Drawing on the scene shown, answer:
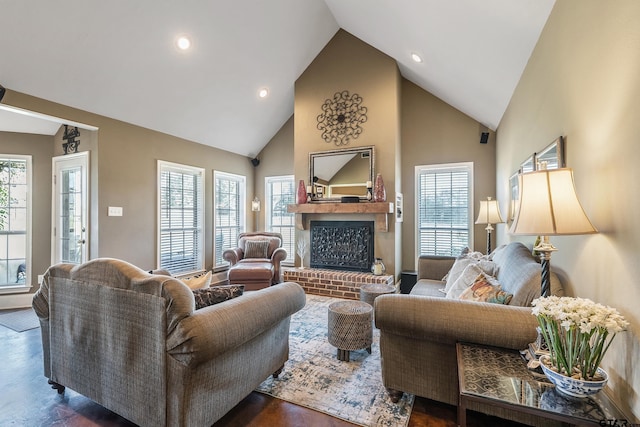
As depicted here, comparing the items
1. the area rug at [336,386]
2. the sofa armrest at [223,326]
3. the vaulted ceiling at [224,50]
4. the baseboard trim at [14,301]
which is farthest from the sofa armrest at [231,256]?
the sofa armrest at [223,326]

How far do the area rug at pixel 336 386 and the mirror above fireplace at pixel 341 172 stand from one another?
8.02 feet

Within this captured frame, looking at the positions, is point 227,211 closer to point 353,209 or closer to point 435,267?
point 353,209

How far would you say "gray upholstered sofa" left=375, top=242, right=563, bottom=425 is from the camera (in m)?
1.58

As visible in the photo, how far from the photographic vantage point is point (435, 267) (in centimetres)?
365

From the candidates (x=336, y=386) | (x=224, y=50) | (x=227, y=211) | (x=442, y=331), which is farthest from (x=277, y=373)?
(x=227, y=211)

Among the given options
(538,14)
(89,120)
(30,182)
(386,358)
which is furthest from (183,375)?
(30,182)

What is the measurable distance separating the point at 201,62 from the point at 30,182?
3149mm

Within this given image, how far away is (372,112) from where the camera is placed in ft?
15.2

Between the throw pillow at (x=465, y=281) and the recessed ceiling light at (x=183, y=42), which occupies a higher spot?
the recessed ceiling light at (x=183, y=42)

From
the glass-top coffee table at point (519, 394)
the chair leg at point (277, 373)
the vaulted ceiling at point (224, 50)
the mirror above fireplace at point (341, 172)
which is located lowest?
the chair leg at point (277, 373)

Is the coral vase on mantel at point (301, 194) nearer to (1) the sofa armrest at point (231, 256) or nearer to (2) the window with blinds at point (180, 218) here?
(1) the sofa armrest at point (231, 256)

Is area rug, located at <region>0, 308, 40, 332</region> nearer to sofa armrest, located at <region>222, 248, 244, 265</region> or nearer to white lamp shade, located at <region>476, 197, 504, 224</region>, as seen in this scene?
sofa armrest, located at <region>222, 248, 244, 265</region>

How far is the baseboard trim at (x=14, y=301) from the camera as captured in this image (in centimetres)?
409

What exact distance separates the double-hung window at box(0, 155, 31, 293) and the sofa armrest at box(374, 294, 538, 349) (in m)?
5.30
